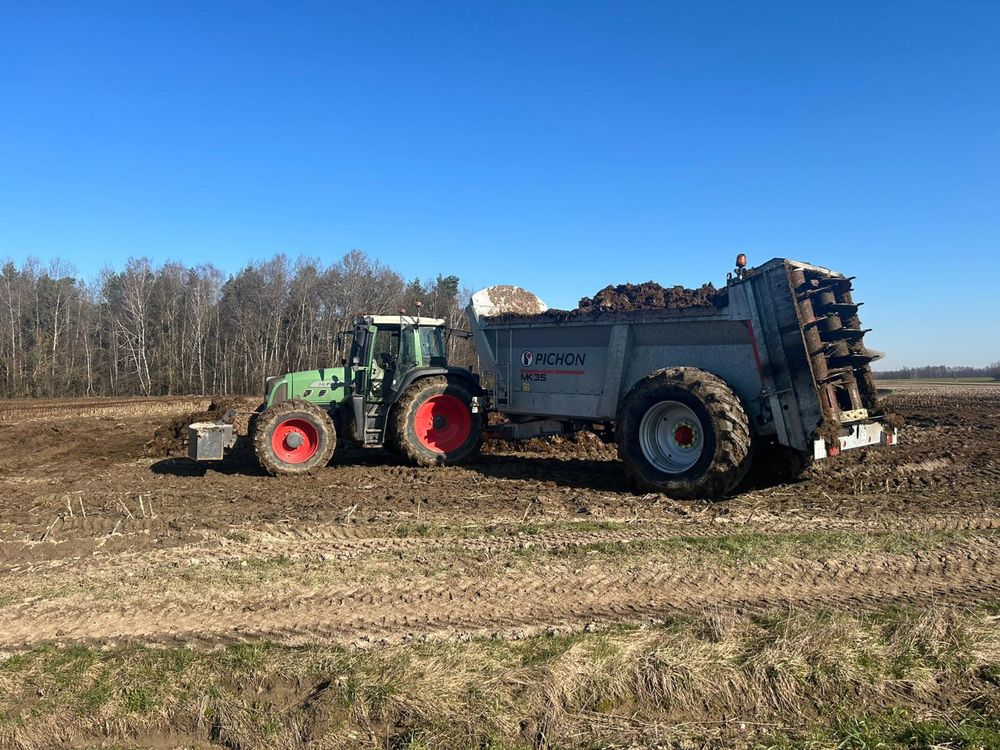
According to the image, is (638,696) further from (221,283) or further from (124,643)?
(221,283)

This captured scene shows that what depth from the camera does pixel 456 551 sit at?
5926 millimetres

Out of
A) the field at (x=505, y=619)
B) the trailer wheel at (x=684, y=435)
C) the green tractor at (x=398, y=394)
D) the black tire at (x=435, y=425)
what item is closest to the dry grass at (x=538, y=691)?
the field at (x=505, y=619)

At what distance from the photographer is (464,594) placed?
488 cm

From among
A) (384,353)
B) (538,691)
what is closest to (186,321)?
(384,353)

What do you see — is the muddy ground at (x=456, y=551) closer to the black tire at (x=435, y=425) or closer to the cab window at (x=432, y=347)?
the black tire at (x=435, y=425)

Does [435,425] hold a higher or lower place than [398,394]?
lower

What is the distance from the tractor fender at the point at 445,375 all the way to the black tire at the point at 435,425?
8 centimetres

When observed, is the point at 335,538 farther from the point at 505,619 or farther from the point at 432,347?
the point at 432,347

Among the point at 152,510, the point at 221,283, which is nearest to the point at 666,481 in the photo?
the point at 152,510

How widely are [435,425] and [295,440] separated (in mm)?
2211

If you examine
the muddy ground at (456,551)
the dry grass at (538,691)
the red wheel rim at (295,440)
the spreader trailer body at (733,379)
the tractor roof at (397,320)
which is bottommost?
the dry grass at (538,691)

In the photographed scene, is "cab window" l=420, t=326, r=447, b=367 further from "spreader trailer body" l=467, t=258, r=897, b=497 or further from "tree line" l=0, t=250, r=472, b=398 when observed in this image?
"tree line" l=0, t=250, r=472, b=398

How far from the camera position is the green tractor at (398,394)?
11.0 m

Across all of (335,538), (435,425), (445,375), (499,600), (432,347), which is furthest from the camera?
(432,347)
